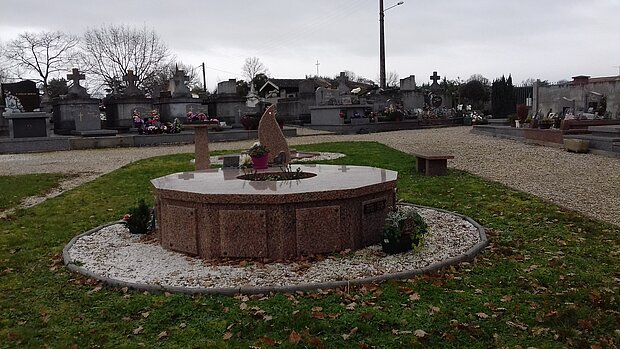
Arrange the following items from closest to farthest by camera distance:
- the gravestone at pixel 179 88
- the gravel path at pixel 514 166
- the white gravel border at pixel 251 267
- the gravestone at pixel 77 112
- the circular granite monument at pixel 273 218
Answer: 1. the white gravel border at pixel 251 267
2. the circular granite monument at pixel 273 218
3. the gravel path at pixel 514 166
4. the gravestone at pixel 77 112
5. the gravestone at pixel 179 88

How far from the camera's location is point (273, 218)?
20.7 feet

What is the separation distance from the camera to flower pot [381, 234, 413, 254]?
6.51 metres

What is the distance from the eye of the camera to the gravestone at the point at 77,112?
95.9 ft

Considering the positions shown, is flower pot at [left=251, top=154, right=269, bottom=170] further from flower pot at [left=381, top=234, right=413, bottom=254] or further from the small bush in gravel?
flower pot at [left=381, top=234, right=413, bottom=254]

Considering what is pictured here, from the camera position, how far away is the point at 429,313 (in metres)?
4.81

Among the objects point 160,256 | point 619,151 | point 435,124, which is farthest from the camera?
point 435,124

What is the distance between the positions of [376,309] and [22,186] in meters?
11.1

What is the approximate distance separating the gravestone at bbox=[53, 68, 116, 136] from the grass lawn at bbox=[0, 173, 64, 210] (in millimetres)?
14256

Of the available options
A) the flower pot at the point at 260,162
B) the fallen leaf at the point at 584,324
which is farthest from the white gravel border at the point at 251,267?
the flower pot at the point at 260,162

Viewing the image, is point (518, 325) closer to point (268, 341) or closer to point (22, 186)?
point (268, 341)

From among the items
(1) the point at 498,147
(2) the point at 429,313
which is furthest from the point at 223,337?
(1) the point at 498,147

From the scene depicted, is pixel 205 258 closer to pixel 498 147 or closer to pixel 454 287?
pixel 454 287

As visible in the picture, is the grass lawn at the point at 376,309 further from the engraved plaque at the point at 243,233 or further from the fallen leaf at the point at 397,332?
the engraved plaque at the point at 243,233

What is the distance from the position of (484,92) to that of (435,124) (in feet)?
55.6
